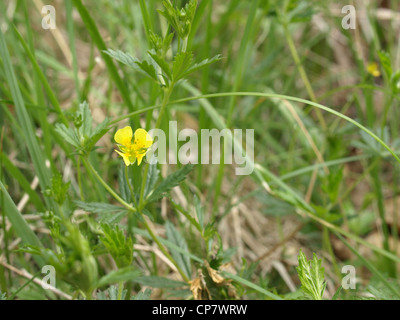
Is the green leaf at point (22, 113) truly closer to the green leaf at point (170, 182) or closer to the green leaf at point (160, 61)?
the green leaf at point (170, 182)

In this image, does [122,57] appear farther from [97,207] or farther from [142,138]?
[97,207]

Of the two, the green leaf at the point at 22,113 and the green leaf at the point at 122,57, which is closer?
the green leaf at the point at 122,57

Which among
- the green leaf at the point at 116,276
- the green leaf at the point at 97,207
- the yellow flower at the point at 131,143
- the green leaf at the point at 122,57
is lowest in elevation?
the green leaf at the point at 116,276

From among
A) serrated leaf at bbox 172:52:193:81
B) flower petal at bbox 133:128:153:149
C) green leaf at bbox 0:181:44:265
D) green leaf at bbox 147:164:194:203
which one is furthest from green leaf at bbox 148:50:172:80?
green leaf at bbox 0:181:44:265

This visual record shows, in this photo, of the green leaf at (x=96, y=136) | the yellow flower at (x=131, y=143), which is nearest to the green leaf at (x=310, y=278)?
the yellow flower at (x=131, y=143)

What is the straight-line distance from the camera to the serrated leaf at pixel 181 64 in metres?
0.96

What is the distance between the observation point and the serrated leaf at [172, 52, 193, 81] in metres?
0.96

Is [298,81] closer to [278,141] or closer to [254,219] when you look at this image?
[278,141]

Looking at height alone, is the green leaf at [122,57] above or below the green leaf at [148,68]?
above

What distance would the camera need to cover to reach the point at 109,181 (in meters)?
1.84

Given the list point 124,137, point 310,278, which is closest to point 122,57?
point 124,137

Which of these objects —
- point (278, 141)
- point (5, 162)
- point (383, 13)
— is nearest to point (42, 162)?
point (5, 162)

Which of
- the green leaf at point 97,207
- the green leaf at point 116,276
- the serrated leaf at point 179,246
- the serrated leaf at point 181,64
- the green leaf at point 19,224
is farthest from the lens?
the serrated leaf at point 179,246
